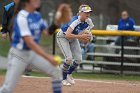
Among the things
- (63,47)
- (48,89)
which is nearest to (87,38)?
(63,47)

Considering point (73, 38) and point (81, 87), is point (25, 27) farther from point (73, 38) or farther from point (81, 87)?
point (81, 87)

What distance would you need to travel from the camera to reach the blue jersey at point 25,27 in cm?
792

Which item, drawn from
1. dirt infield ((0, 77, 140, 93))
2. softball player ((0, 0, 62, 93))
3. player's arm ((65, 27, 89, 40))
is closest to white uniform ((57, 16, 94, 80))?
player's arm ((65, 27, 89, 40))

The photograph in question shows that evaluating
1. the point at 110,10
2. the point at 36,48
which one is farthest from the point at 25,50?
the point at 110,10

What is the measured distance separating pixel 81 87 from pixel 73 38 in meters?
1.12

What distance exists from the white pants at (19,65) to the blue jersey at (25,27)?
0.35 feet

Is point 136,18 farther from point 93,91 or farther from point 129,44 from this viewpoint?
point 93,91

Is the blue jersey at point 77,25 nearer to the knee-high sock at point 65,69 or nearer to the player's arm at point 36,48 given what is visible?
the knee-high sock at point 65,69

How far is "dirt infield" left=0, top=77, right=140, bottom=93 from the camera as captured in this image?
11666 mm

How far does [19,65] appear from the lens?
26.8 feet

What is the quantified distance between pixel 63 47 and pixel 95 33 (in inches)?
189

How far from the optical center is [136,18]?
38312 millimetres

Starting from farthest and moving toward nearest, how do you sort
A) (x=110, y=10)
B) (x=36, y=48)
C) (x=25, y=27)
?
1. (x=110, y=10)
2. (x=25, y=27)
3. (x=36, y=48)

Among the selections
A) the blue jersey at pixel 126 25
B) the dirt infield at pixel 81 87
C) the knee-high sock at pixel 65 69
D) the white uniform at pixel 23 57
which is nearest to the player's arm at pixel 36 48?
the white uniform at pixel 23 57
